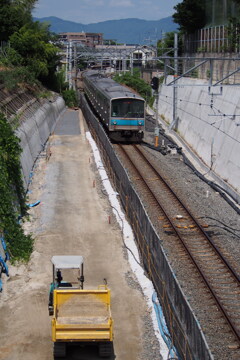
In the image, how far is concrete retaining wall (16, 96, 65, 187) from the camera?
23906mm

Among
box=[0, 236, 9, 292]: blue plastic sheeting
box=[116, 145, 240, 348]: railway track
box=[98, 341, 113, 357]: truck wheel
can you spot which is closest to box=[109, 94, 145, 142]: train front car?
box=[116, 145, 240, 348]: railway track

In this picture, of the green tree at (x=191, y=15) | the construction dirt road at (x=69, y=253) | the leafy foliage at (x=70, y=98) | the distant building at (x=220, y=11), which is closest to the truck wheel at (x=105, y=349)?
the construction dirt road at (x=69, y=253)

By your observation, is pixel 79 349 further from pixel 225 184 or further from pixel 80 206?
pixel 225 184

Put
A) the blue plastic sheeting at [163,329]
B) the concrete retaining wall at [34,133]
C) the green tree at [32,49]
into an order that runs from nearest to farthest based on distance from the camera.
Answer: the blue plastic sheeting at [163,329] → the concrete retaining wall at [34,133] → the green tree at [32,49]

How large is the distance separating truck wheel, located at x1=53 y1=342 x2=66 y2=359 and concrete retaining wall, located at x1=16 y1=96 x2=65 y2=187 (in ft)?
40.8

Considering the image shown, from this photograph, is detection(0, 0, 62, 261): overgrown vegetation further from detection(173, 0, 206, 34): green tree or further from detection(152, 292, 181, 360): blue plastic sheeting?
detection(173, 0, 206, 34): green tree

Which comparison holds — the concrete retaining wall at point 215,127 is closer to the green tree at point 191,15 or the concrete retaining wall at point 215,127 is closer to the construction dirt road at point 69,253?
the construction dirt road at point 69,253

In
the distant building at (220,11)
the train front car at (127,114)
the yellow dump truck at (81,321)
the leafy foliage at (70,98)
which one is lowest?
the yellow dump truck at (81,321)

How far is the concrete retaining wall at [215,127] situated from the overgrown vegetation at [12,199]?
7.55 metres

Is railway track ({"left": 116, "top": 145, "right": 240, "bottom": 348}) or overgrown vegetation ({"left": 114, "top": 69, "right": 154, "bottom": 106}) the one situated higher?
overgrown vegetation ({"left": 114, "top": 69, "right": 154, "bottom": 106})

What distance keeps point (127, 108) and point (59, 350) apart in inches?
854

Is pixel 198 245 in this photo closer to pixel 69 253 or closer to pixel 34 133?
pixel 69 253

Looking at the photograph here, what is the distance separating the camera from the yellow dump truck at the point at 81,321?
9680 millimetres

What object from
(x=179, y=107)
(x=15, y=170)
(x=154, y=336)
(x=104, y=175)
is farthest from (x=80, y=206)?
(x=179, y=107)
